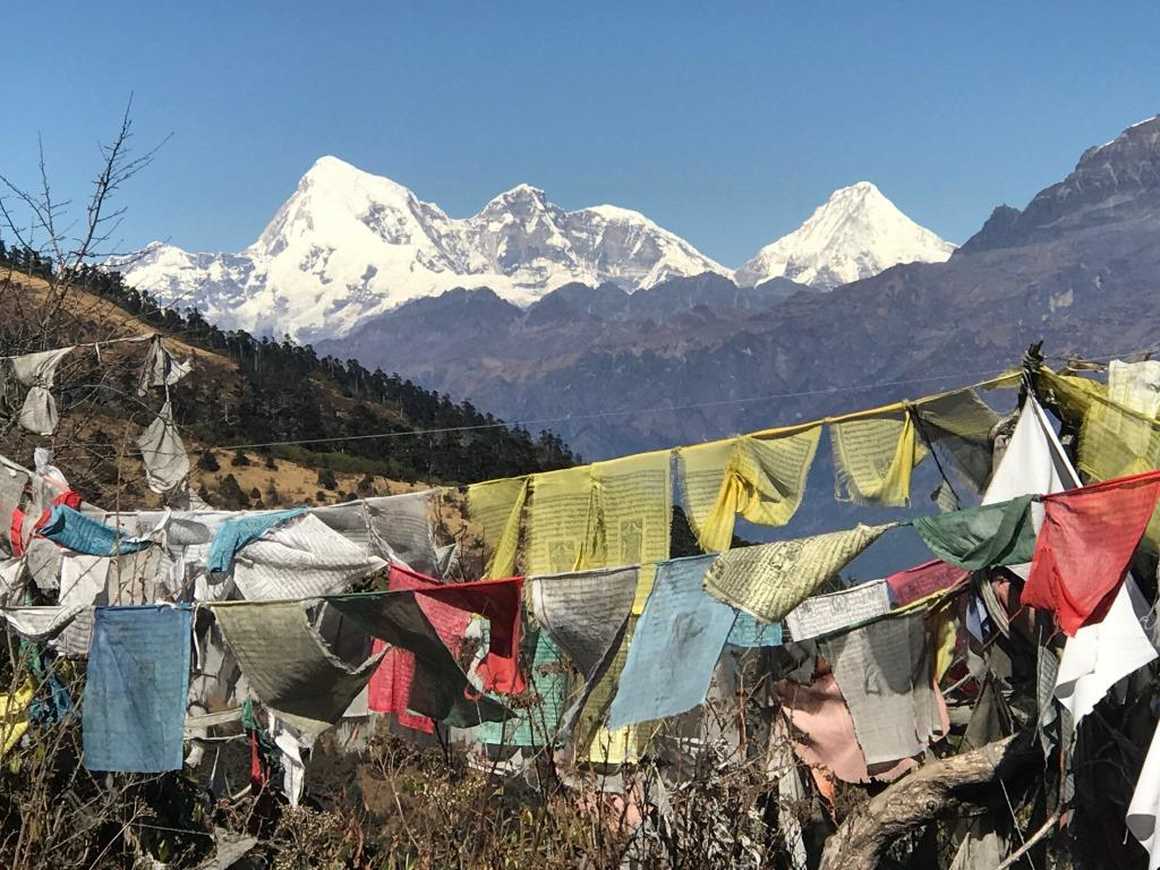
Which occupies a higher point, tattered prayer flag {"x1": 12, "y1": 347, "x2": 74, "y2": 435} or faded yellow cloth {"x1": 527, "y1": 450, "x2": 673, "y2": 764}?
tattered prayer flag {"x1": 12, "y1": 347, "x2": 74, "y2": 435}

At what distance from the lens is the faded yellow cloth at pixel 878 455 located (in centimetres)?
934

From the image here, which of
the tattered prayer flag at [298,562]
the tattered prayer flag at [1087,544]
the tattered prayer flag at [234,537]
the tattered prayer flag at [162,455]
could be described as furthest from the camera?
the tattered prayer flag at [162,455]

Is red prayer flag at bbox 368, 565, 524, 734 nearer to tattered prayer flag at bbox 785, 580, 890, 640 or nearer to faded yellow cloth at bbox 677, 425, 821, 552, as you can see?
tattered prayer flag at bbox 785, 580, 890, 640

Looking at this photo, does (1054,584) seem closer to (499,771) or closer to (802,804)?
(802,804)

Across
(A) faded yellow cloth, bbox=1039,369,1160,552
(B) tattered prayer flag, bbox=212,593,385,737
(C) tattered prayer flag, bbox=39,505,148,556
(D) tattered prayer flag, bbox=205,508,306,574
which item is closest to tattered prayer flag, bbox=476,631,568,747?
(B) tattered prayer flag, bbox=212,593,385,737

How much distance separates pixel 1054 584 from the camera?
6.66 meters

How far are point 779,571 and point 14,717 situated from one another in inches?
177

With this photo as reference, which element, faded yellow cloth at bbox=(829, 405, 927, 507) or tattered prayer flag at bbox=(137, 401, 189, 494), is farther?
tattered prayer flag at bbox=(137, 401, 189, 494)

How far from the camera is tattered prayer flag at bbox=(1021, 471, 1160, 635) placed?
6336mm

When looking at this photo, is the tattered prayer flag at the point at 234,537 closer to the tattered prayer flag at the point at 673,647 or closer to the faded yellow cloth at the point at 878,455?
the tattered prayer flag at the point at 673,647

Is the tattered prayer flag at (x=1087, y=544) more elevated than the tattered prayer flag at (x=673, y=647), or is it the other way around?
the tattered prayer flag at (x=1087, y=544)

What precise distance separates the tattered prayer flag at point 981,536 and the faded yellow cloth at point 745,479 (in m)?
2.83

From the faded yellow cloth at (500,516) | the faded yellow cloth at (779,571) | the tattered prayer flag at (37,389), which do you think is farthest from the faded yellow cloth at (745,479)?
the tattered prayer flag at (37,389)

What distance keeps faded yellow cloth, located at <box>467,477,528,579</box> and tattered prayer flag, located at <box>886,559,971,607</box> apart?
327 centimetres
